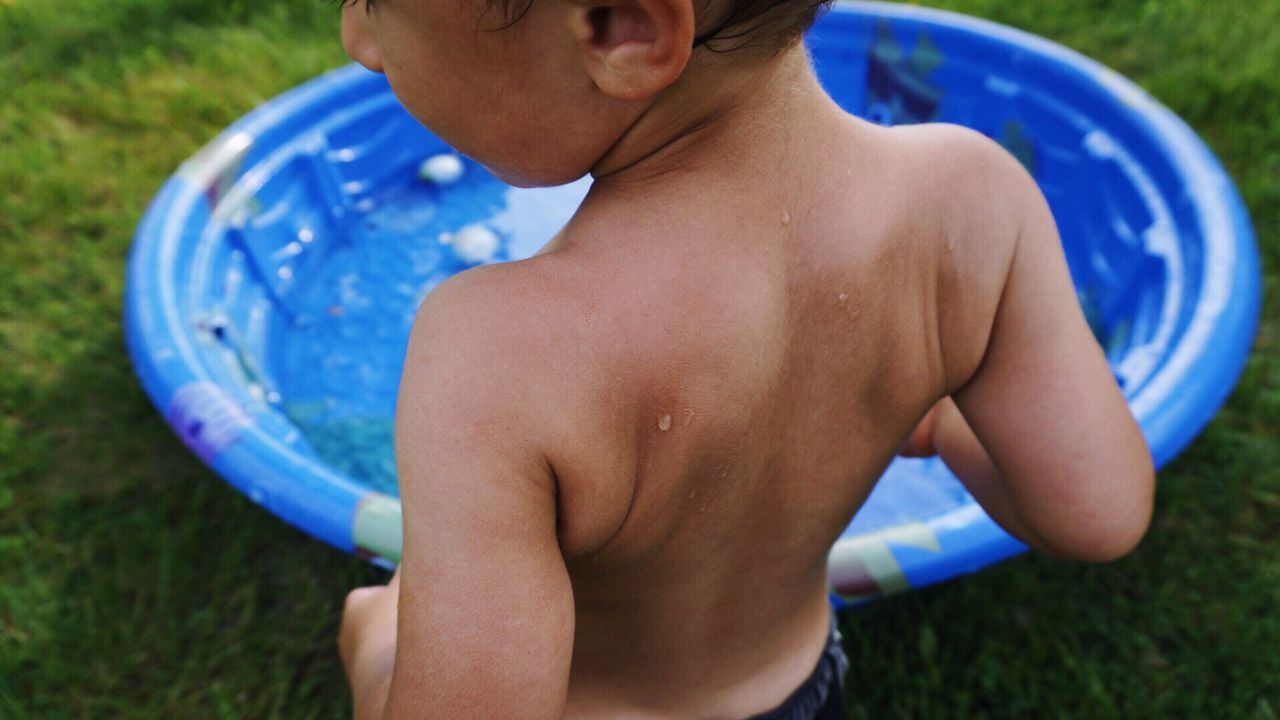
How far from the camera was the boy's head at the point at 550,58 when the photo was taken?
0.72 meters

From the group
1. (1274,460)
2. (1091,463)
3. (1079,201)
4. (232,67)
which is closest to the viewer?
(1091,463)

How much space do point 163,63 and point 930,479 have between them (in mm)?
3055

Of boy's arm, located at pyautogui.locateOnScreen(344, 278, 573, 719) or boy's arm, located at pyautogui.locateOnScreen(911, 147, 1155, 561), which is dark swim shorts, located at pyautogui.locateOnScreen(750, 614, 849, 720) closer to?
boy's arm, located at pyautogui.locateOnScreen(911, 147, 1155, 561)

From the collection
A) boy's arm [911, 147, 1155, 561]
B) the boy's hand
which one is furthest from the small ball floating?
boy's arm [911, 147, 1155, 561]

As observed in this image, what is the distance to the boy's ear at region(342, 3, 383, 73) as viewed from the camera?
845 mm

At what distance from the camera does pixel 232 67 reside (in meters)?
3.79

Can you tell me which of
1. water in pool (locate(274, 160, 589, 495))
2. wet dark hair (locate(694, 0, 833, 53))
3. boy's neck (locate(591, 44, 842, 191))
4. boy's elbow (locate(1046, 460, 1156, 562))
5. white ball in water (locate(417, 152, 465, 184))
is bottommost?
water in pool (locate(274, 160, 589, 495))

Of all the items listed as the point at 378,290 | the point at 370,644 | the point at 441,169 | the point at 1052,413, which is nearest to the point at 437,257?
the point at 378,290

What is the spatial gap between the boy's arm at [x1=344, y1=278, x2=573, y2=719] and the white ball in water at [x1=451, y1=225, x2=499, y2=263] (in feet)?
8.96

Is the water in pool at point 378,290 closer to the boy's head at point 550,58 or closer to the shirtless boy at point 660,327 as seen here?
the shirtless boy at point 660,327

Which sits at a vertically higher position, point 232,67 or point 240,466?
point 240,466

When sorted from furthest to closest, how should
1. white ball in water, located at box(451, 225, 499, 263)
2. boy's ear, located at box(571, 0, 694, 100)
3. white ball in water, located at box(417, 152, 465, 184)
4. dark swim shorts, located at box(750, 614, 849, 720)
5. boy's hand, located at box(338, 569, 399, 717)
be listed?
1. white ball in water, located at box(417, 152, 465, 184)
2. white ball in water, located at box(451, 225, 499, 263)
3. dark swim shorts, located at box(750, 614, 849, 720)
4. boy's hand, located at box(338, 569, 399, 717)
5. boy's ear, located at box(571, 0, 694, 100)

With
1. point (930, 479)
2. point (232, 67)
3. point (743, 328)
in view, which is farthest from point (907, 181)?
point (232, 67)

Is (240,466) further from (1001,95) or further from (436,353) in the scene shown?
(1001,95)
